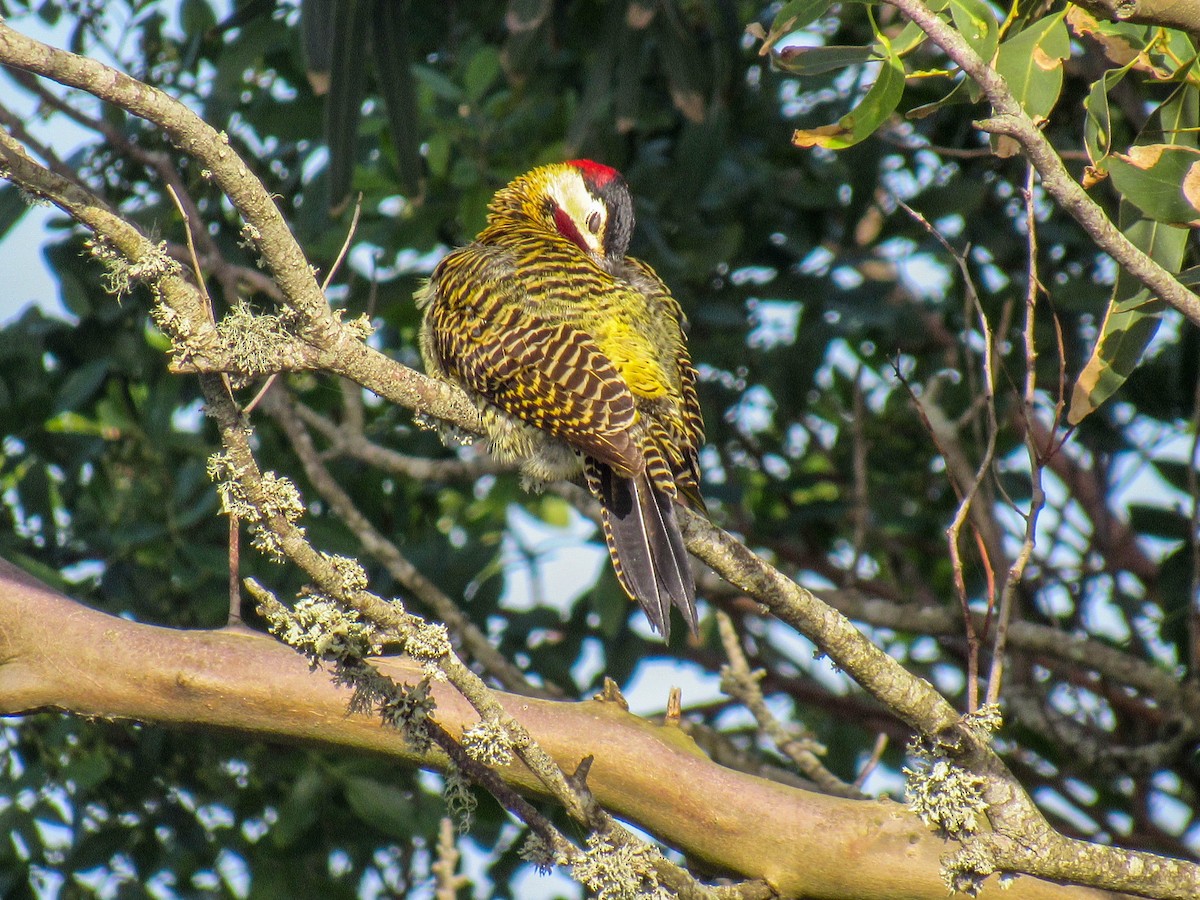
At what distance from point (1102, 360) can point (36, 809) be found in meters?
2.99

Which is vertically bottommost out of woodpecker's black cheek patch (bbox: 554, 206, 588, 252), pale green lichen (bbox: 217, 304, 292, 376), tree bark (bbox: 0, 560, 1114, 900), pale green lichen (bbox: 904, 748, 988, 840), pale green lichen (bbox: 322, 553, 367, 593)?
tree bark (bbox: 0, 560, 1114, 900)

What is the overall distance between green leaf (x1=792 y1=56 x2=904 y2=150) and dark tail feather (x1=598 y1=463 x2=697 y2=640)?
2.96 feet

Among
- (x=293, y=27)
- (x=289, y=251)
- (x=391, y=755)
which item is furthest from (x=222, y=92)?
(x=391, y=755)

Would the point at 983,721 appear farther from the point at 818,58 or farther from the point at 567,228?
the point at 567,228

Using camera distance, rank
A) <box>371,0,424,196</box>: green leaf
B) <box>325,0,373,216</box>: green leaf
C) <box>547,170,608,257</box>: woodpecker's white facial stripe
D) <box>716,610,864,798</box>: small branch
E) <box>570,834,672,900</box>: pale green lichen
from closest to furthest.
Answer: <box>570,834,672,900</box>: pale green lichen → <box>716,610,864,798</box>: small branch → <box>325,0,373,216</box>: green leaf → <box>371,0,424,196</box>: green leaf → <box>547,170,608,257</box>: woodpecker's white facial stripe

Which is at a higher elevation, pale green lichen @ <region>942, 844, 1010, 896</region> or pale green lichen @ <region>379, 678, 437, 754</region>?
pale green lichen @ <region>379, 678, 437, 754</region>

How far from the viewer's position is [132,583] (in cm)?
392

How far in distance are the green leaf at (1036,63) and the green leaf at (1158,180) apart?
0.18 meters

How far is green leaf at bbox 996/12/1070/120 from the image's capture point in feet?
7.24

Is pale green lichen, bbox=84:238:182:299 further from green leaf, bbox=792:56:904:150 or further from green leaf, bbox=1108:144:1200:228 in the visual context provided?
green leaf, bbox=1108:144:1200:228

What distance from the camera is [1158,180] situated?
2135mm

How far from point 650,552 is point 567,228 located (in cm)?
181

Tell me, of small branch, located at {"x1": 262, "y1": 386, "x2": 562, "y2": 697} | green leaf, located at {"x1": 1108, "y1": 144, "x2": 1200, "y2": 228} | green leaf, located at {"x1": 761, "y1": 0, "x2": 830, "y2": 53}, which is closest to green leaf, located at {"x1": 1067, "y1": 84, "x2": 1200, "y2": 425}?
green leaf, located at {"x1": 1108, "y1": 144, "x2": 1200, "y2": 228}

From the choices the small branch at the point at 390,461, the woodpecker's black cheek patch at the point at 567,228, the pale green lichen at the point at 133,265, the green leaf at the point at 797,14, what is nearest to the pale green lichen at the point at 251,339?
the pale green lichen at the point at 133,265
